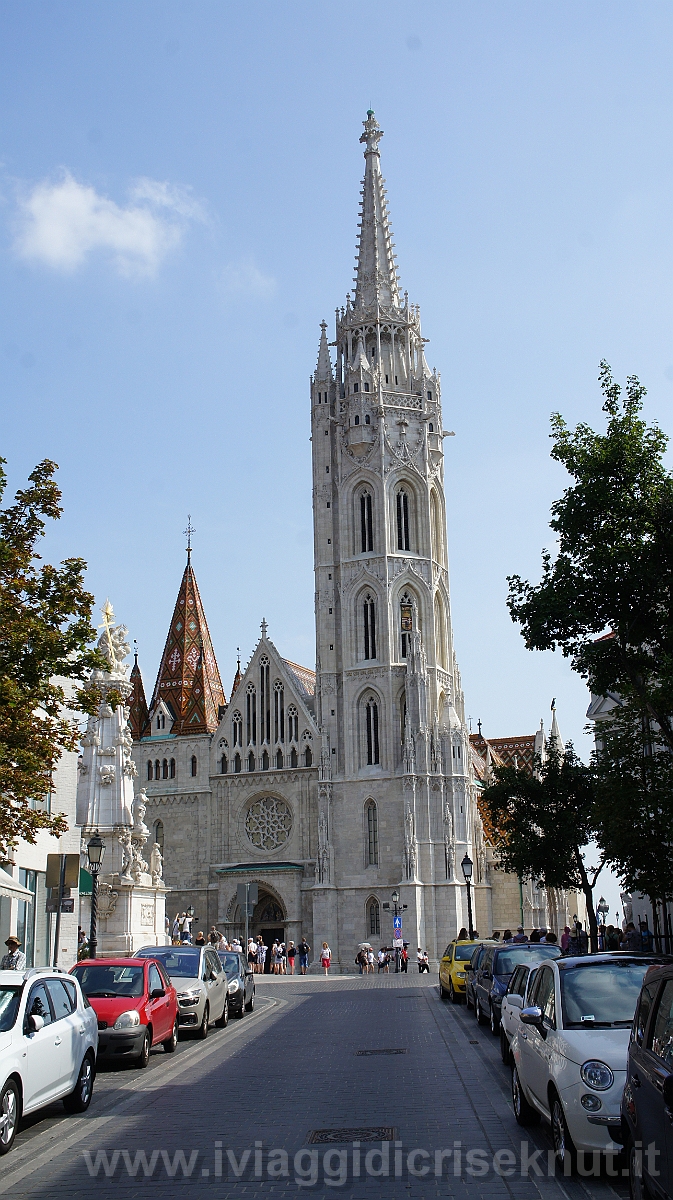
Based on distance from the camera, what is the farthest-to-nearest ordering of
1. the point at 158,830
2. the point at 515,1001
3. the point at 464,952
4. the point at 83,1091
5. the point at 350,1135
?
the point at 158,830, the point at 464,952, the point at 83,1091, the point at 515,1001, the point at 350,1135

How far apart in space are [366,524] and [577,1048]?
191 feet

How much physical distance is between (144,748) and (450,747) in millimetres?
18117

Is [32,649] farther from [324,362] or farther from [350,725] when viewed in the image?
[324,362]

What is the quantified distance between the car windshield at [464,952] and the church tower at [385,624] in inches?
1256

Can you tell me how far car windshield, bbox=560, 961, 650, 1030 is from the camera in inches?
356

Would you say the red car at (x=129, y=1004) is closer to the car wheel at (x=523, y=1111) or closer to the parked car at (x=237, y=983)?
the car wheel at (x=523, y=1111)

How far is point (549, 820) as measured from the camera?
31016 mm

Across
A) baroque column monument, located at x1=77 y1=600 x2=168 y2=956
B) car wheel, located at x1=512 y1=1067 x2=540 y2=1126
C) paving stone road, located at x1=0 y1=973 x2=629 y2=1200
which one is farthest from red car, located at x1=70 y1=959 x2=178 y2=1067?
baroque column monument, located at x1=77 y1=600 x2=168 y2=956

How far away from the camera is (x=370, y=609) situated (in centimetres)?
6444

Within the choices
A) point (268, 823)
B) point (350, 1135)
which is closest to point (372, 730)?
point (268, 823)

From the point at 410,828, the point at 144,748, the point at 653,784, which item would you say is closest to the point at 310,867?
the point at 410,828

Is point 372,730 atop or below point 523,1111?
atop

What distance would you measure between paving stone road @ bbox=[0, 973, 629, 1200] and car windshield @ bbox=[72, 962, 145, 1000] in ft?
3.10

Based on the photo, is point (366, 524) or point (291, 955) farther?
point (366, 524)
